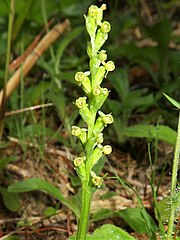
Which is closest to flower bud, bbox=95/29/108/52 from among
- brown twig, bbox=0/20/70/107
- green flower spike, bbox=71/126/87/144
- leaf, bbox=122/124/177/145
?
green flower spike, bbox=71/126/87/144

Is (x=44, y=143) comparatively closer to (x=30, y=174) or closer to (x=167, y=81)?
(x=30, y=174)

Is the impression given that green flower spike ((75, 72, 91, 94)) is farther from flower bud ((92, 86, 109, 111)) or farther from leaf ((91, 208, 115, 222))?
leaf ((91, 208, 115, 222))

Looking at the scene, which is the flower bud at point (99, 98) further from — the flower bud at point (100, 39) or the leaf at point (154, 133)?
the leaf at point (154, 133)

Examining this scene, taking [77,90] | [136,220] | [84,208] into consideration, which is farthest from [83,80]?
[77,90]

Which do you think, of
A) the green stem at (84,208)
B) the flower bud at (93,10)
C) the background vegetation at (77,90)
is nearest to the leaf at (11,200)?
the background vegetation at (77,90)

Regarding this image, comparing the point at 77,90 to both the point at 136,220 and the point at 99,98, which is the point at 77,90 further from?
the point at 99,98
